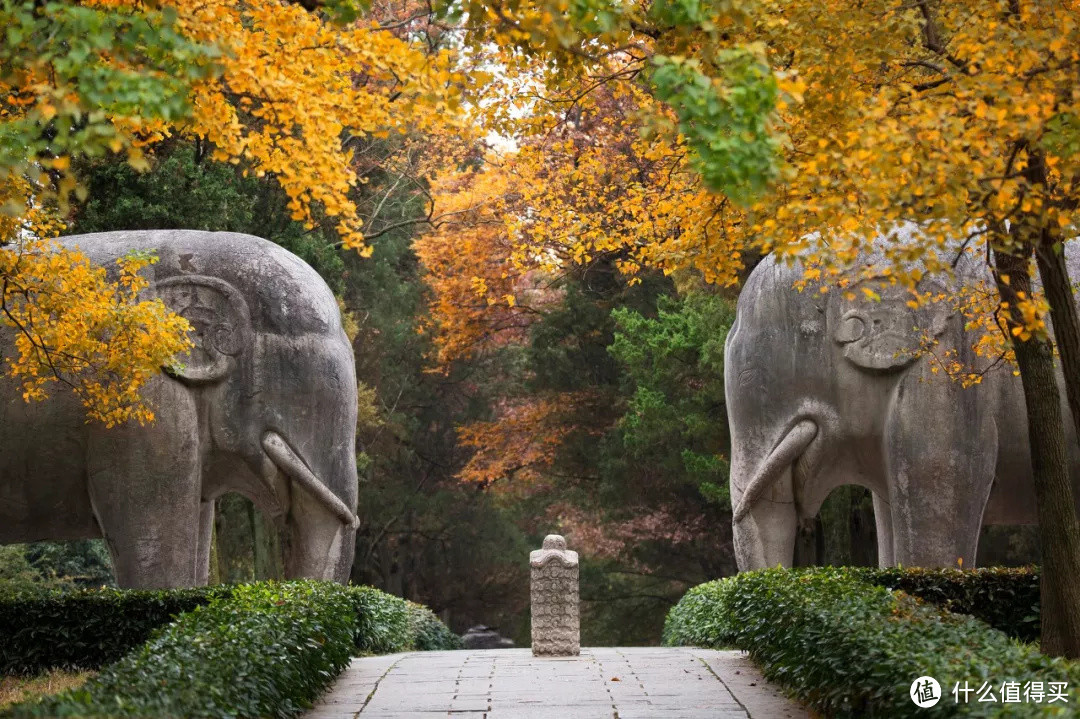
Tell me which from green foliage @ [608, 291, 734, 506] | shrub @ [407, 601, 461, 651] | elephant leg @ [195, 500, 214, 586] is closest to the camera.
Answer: elephant leg @ [195, 500, 214, 586]

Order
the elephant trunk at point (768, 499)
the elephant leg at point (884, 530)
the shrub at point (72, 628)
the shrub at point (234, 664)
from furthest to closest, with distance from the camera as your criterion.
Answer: the elephant leg at point (884, 530) < the elephant trunk at point (768, 499) < the shrub at point (72, 628) < the shrub at point (234, 664)

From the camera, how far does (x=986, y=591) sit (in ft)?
36.3

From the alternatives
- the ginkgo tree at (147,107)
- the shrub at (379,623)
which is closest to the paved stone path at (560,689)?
the shrub at (379,623)

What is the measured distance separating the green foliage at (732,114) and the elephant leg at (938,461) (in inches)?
257

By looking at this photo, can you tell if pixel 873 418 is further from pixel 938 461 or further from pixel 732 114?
pixel 732 114

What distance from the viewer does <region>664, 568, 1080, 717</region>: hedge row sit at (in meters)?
5.64

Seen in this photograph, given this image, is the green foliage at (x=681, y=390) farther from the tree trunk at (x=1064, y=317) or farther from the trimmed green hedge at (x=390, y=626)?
the tree trunk at (x=1064, y=317)

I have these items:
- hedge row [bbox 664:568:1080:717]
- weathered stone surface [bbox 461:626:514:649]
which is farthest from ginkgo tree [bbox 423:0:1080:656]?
weathered stone surface [bbox 461:626:514:649]

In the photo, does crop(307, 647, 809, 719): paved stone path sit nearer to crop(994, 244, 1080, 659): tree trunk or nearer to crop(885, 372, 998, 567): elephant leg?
crop(994, 244, 1080, 659): tree trunk

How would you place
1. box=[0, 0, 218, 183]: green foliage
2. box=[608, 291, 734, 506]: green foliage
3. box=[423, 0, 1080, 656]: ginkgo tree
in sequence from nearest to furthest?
1. box=[0, 0, 218, 183]: green foliage
2. box=[423, 0, 1080, 656]: ginkgo tree
3. box=[608, 291, 734, 506]: green foliage

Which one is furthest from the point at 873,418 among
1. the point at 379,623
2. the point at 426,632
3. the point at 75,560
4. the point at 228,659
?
the point at 75,560

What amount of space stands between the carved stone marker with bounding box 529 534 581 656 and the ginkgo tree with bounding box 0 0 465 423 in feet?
13.2

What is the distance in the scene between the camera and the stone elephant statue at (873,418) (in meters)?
11.8

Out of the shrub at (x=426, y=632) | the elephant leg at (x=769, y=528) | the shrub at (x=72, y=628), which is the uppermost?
the elephant leg at (x=769, y=528)
